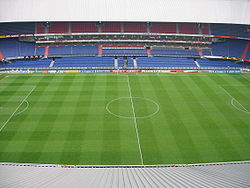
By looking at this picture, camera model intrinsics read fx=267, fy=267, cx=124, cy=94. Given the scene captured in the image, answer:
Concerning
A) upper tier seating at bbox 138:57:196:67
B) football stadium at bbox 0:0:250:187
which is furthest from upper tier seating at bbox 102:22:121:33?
upper tier seating at bbox 138:57:196:67

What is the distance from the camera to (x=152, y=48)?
6031 centimetres

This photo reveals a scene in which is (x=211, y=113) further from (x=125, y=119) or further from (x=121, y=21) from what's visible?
(x=121, y=21)

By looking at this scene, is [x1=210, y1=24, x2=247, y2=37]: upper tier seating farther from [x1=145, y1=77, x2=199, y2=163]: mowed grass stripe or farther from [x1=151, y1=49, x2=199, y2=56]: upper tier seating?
[x1=145, y1=77, x2=199, y2=163]: mowed grass stripe

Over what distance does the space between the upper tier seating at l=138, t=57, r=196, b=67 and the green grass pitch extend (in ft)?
21.6

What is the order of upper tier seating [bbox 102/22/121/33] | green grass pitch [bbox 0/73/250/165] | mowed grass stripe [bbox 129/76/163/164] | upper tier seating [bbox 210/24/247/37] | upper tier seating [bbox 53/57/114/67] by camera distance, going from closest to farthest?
mowed grass stripe [bbox 129/76/163/164], green grass pitch [bbox 0/73/250/165], upper tier seating [bbox 53/57/114/67], upper tier seating [bbox 210/24/247/37], upper tier seating [bbox 102/22/121/33]

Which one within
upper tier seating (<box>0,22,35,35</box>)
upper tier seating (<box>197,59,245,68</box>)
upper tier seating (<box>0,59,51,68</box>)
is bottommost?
upper tier seating (<box>0,59,51,68</box>)

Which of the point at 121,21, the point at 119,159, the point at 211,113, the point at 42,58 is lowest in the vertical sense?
the point at 119,159

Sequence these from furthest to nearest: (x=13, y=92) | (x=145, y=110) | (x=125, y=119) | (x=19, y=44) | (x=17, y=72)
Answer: (x=19, y=44) < (x=17, y=72) < (x=13, y=92) < (x=145, y=110) < (x=125, y=119)

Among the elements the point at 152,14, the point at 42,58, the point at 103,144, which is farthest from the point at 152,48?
the point at 103,144

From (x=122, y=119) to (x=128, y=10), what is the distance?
103 ft

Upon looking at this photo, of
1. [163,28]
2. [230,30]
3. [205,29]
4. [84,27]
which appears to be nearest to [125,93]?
[84,27]

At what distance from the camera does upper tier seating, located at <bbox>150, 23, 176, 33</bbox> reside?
58938 mm

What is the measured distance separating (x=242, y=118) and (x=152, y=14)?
31235 mm

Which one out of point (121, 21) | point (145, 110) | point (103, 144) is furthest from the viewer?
point (121, 21)
